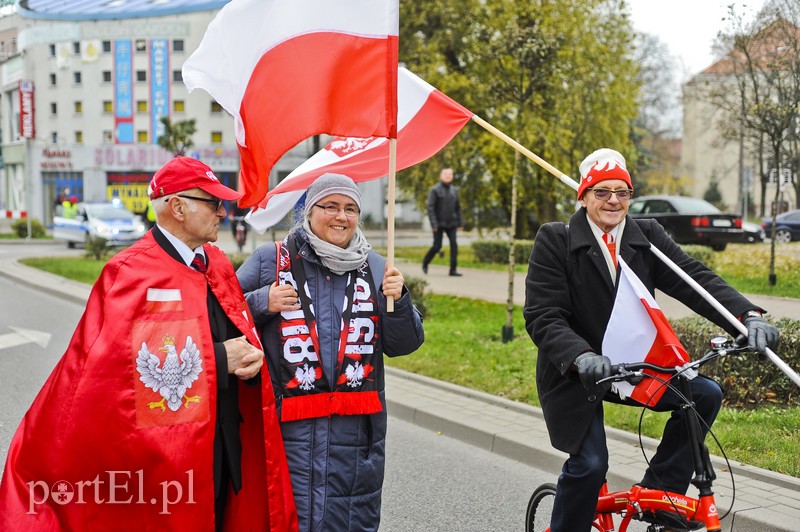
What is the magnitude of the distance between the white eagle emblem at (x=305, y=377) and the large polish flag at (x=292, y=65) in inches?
40.4

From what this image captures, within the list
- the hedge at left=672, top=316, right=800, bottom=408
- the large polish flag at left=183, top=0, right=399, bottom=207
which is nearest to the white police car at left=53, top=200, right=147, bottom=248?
the hedge at left=672, top=316, right=800, bottom=408

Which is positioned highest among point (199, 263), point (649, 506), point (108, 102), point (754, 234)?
point (108, 102)

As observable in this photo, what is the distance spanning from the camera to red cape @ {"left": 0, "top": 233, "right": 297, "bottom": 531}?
107 inches

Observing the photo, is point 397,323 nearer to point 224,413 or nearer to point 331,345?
point 331,345

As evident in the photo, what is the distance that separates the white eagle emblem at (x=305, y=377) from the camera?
3252 mm

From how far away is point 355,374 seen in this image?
3.32 m

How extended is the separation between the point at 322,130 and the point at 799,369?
15.2 ft

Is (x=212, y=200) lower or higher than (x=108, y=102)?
lower

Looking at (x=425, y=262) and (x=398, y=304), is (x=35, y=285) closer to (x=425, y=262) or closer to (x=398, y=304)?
(x=425, y=262)

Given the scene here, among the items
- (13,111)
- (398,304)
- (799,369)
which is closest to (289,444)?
(398,304)

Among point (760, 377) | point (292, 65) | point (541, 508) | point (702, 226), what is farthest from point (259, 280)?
point (702, 226)

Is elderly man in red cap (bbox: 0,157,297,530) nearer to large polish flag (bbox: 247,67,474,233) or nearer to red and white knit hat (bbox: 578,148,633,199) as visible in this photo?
red and white knit hat (bbox: 578,148,633,199)

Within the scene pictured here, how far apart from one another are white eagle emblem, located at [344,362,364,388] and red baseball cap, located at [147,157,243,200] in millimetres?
789

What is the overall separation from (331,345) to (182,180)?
0.81 m
